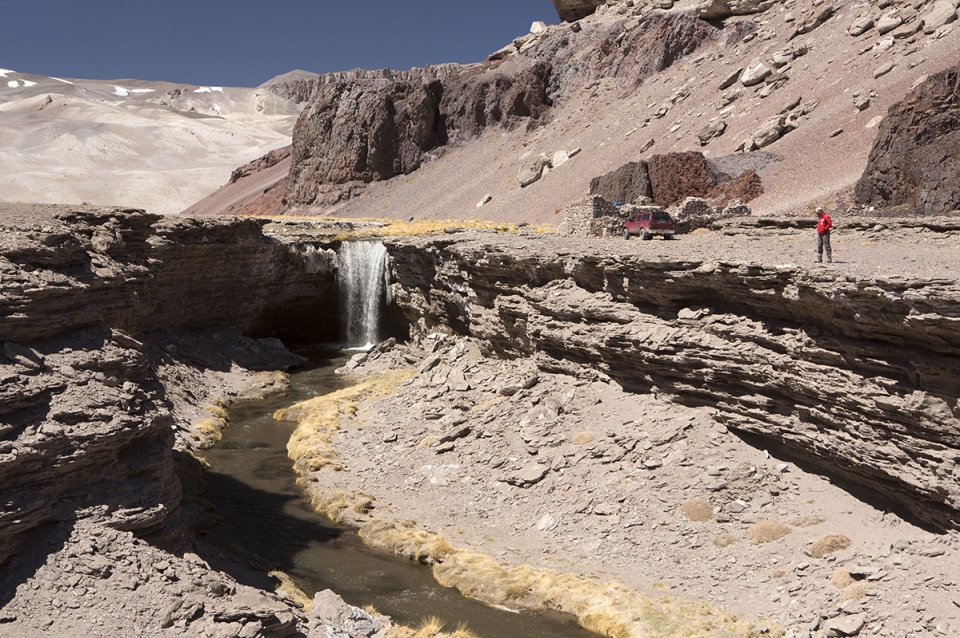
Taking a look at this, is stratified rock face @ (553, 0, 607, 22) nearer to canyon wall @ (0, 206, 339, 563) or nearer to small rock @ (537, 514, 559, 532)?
canyon wall @ (0, 206, 339, 563)

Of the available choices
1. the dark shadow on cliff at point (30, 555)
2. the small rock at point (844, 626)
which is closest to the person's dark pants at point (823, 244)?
the small rock at point (844, 626)

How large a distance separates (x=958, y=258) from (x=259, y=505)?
17.3m

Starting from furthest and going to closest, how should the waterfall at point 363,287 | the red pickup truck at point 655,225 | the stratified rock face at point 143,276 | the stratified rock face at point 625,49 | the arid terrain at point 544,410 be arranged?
the stratified rock face at point 625,49 → the waterfall at point 363,287 → the red pickup truck at point 655,225 → the stratified rock face at point 143,276 → the arid terrain at point 544,410

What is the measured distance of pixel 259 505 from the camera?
20.4 meters

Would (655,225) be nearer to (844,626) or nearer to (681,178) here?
(844,626)

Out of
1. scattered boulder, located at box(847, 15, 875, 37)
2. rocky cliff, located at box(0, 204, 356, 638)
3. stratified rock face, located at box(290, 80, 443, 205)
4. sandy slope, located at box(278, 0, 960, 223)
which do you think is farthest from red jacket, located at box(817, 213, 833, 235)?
stratified rock face, located at box(290, 80, 443, 205)

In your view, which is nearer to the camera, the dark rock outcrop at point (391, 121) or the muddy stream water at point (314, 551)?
the muddy stream water at point (314, 551)

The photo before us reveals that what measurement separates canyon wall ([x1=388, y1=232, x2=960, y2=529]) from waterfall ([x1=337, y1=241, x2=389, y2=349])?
16381mm

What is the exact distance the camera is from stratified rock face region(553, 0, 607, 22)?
9631 centimetres

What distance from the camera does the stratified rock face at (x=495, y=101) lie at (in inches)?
3359

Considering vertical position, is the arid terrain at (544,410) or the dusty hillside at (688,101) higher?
the dusty hillside at (688,101)

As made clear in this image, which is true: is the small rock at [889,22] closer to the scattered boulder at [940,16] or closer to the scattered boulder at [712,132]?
the scattered boulder at [940,16]

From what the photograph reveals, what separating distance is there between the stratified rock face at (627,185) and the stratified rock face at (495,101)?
33.1 metres

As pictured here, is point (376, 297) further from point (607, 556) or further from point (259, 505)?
point (607, 556)
